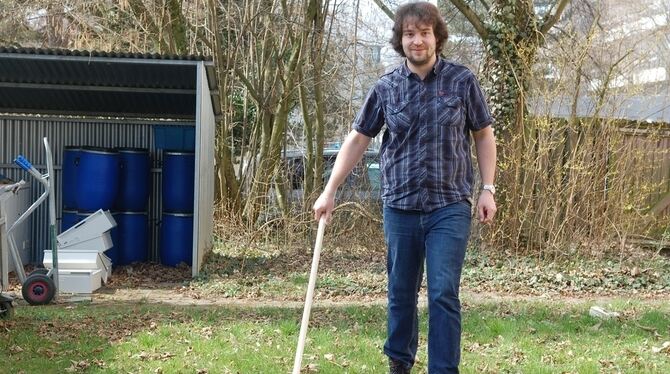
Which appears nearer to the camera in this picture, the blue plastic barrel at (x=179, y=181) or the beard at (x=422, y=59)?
the beard at (x=422, y=59)

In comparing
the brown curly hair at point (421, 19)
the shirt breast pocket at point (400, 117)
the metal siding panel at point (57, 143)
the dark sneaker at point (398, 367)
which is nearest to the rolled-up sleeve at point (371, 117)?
the shirt breast pocket at point (400, 117)

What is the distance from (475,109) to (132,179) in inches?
310

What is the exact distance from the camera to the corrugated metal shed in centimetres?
1044

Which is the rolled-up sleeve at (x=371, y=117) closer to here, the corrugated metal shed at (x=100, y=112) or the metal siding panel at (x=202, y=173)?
the metal siding panel at (x=202, y=173)

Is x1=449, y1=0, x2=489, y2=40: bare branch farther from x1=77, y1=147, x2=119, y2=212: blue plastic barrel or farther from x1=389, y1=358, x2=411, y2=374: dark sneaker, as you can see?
x1=389, y1=358, x2=411, y2=374: dark sneaker

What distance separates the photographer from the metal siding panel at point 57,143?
1159 cm

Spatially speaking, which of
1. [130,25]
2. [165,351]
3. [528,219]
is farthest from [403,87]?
[130,25]

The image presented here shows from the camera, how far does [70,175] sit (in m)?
10.9

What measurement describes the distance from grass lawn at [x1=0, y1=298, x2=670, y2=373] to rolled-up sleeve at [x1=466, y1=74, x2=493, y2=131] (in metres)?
1.65

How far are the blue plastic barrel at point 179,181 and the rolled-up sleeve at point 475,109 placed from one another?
7.32m

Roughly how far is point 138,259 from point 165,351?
19.8 feet

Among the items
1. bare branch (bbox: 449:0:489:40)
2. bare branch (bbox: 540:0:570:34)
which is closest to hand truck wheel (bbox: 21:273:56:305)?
bare branch (bbox: 449:0:489:40)

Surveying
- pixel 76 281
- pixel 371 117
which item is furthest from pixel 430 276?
pixel 76 281

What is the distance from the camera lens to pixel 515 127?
10859 millimetres
